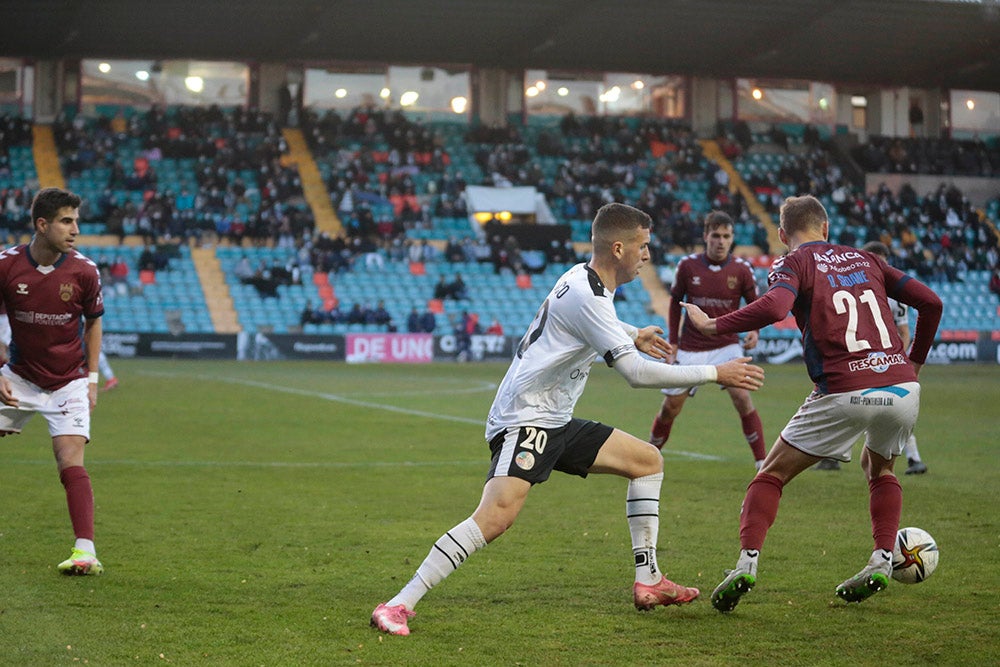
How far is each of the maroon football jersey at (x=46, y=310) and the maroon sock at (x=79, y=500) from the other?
0.53m

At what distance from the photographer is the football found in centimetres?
654

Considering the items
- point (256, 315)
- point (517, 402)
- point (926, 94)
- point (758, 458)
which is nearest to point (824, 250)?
point (517, 402)

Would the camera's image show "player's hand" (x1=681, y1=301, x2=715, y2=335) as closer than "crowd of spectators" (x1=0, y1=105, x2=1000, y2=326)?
Yes

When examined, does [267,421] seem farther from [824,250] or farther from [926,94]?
[926,94]

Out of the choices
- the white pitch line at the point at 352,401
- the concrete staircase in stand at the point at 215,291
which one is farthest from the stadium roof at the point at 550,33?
the white pitch line at the point at 352,401

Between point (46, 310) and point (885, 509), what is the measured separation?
4894mm

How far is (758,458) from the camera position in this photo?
1196 cm

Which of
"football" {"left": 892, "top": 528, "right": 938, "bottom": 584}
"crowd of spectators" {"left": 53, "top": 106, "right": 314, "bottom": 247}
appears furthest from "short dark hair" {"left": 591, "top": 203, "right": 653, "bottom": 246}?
"crowd of spectators" {"left": 53, "top": 106, "right": 314, "bottom": 247}

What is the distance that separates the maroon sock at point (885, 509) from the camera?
21.4 feet

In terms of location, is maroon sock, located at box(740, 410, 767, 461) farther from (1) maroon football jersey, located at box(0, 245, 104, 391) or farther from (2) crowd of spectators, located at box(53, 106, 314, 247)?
(2) crowd of spectators, located at box(53, 106, 314, 247)

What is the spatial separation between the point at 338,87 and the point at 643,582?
4723 cm

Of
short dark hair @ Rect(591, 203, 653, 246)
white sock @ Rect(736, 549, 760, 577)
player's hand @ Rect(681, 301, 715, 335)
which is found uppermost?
short dark hair @ Rect(591, 203, 653, 246)

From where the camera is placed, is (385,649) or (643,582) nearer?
(385,649)

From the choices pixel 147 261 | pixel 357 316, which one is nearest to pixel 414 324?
pixel 357 316
